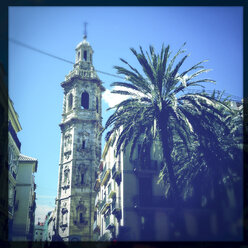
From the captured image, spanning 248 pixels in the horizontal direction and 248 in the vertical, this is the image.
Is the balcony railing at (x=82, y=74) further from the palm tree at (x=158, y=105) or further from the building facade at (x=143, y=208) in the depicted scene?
the palm tree at (x=158, y=105)

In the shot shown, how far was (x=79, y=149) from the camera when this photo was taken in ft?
185

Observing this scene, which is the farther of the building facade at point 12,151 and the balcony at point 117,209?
the building facade at point 12,151

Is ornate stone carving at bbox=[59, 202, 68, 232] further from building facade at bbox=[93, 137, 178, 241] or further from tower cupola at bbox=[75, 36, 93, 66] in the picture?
tower cupola at bbox=[75, 36, 93, 66]

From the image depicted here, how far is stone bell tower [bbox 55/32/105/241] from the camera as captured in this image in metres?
52.4

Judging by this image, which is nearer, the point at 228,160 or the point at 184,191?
the point at 228,160

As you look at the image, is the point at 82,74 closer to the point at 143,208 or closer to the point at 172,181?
the point at 143,208

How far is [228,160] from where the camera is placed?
84.4 feet

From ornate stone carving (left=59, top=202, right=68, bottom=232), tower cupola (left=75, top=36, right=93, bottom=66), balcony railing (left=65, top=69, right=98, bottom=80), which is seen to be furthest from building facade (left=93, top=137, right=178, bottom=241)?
tower cupola (left=75, top=36, right=93, bottom=66)

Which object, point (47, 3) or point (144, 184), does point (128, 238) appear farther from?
point (47, 3)

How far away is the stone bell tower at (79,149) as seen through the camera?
52.4 metres

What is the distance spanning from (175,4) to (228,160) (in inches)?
561

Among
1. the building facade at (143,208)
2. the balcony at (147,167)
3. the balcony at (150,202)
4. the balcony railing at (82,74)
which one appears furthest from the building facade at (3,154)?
the balcony railing at (82,74)

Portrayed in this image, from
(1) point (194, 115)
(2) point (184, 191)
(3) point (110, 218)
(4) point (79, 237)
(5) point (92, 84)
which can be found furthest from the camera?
(5) point (92, 84)

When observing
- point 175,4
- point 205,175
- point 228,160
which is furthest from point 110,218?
point 175,4
